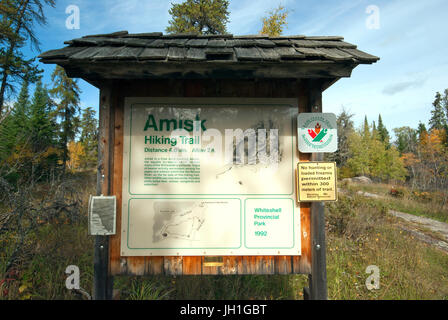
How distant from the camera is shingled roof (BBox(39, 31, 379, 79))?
A: 2088 mm

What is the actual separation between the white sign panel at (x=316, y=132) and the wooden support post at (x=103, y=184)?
2214 millimetres

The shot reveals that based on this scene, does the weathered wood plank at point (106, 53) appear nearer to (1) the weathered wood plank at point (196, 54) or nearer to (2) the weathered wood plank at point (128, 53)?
(2) the weathered wood plank at point (128, 53)

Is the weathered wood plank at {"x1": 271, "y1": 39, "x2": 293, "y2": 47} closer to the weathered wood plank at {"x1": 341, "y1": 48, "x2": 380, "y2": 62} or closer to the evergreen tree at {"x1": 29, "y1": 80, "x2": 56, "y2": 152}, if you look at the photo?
the weathered wood plank at {"x1": 341, "y1": 48, "x2": 380, "y2": 62}

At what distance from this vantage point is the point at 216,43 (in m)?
2.50

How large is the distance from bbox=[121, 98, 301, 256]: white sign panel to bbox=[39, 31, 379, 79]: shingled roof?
1.31 feet

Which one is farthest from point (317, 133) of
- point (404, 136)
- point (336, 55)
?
point (404, 136)

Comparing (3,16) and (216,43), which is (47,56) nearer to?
(216,43)

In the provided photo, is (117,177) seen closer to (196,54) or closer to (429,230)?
(196,54)

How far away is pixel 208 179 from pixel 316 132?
1.37 metres

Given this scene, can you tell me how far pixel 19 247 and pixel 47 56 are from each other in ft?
10.7

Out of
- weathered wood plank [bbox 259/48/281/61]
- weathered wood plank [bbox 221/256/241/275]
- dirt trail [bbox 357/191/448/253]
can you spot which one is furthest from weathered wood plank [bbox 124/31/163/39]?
dirt trail [bbox 357/191/448/253]
